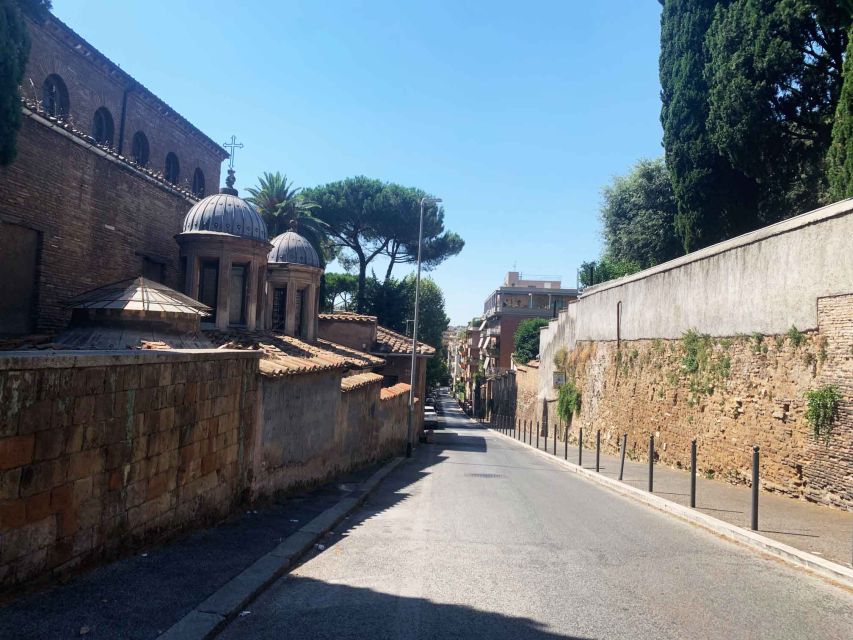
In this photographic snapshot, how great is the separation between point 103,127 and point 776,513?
913 inches

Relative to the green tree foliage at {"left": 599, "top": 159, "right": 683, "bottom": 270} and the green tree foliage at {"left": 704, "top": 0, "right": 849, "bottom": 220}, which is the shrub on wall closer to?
the green tree foliage at {"left": 599, "top": 159, "right": 683, "bottom": 270}

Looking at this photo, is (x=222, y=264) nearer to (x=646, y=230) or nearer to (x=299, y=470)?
(x=299, y=470)

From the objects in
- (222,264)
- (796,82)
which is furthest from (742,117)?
(222,264)

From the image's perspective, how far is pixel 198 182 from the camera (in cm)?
2944

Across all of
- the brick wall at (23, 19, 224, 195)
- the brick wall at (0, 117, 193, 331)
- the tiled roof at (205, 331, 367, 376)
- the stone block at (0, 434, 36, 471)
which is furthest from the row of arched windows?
the stone block at (0, 434, 36, 471)

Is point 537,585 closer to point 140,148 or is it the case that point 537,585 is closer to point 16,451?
point 16,451

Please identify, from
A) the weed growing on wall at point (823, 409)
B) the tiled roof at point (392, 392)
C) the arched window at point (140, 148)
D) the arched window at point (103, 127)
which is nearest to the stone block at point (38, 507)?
the weed growing on wall at point (823, 409)

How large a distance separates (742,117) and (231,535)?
19.9 m

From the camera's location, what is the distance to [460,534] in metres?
8.89

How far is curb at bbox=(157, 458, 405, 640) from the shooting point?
482 centimetres

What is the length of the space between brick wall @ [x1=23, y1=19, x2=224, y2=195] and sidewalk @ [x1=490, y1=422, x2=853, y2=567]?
18267 millimetres

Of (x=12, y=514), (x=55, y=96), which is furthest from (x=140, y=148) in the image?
(x=12, y=514)

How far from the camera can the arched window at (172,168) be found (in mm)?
27172

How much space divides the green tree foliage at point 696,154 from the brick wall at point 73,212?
716 inches
